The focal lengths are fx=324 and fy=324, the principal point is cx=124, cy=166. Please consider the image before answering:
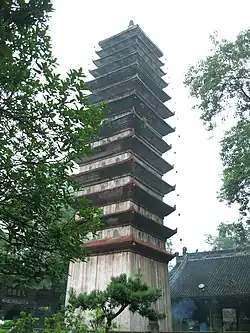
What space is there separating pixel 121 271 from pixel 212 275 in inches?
364

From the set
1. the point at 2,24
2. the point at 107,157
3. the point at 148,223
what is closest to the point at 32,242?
the point at 2,24

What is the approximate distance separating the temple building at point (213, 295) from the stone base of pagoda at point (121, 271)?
4.19m

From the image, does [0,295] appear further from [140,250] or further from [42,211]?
[42,211]

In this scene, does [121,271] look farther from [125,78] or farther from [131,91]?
[125,78]

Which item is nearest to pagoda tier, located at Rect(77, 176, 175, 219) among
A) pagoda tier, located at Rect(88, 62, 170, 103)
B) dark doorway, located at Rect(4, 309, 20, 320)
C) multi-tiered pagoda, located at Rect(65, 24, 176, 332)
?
multi-tiered pagoda, located at Rect(65, 24, 176, 332)

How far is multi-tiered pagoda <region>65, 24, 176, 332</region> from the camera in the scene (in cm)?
1530

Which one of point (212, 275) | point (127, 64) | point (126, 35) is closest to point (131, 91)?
point (127, 64)

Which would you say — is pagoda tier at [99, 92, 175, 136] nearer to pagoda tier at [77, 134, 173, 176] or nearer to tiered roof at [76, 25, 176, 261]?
tiered roof at [76, 25, 176, 261]

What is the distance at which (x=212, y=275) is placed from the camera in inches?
837

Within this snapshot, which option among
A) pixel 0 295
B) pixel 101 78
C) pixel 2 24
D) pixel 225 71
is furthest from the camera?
pixel 101 78

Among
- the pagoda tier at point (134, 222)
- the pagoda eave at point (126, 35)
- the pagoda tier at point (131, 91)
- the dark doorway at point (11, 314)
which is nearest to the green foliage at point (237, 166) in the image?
the pagoda tier at point (134, 222)

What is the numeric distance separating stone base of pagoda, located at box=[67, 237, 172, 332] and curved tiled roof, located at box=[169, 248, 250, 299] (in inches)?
166

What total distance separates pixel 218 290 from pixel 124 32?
18487mm

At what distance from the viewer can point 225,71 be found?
15.3 metres
